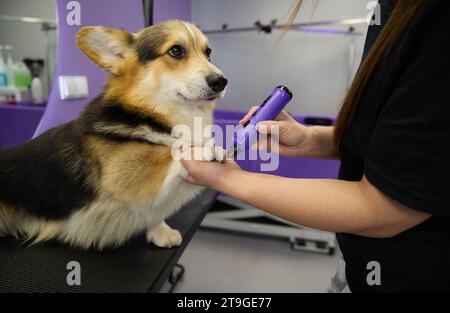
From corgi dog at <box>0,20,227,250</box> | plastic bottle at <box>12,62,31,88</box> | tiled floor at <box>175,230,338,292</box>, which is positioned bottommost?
tiled floor at <box>175,230,338,292</box>

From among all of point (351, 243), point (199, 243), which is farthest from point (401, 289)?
point (199, 243)

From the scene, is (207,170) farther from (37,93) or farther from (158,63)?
(37,93)

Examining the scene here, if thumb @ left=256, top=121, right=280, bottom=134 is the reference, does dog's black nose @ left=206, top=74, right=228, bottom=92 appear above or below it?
above

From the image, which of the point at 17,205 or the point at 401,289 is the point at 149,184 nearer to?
the point at 17,205

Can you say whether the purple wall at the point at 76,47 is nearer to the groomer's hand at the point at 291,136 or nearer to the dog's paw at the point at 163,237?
the dog's paw at the point at 163,237

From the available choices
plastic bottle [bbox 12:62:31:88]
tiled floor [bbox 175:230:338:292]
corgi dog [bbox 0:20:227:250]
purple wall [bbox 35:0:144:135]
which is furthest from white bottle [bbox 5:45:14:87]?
tiled floor [bbox 175:230:338:292]

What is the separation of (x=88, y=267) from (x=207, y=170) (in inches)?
15.0

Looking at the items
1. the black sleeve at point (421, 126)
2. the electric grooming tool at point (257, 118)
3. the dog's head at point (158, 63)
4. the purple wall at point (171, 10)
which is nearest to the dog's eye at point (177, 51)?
the dog's head at point (158, 63)

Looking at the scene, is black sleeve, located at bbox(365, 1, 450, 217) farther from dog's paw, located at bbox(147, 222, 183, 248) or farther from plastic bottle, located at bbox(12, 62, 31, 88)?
plastic bottle, located at bbox(12, 62, 31, 88)

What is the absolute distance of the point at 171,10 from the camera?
938mm

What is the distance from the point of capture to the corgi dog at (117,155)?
683mm

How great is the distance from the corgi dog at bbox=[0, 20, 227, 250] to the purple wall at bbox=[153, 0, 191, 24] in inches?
3.5

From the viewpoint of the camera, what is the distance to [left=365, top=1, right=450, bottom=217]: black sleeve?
1.29 ft

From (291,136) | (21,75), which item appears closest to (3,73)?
(21,75)
